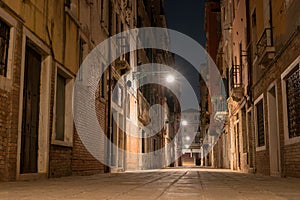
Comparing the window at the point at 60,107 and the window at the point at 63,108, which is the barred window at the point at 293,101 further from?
the window at the point at 60,107

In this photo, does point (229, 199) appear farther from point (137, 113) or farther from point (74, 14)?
point (137, 113)

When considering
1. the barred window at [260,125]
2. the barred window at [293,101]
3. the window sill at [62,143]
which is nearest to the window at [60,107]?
the window sill at [62,143]

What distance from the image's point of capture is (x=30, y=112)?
9492mm

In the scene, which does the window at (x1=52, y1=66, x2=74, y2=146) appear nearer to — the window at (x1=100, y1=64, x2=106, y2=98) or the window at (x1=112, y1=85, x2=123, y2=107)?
the window at (x1=100, y1=64, x2=106, y2=98)

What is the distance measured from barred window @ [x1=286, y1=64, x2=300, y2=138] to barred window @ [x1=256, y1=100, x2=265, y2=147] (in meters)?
4.03

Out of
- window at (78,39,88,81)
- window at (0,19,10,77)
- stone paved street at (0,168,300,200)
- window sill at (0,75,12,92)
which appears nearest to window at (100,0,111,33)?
window at (78,39,88,81)

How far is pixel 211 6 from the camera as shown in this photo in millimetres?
42562

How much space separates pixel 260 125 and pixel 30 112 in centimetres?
893

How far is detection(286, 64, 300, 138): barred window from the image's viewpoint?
9922 mm

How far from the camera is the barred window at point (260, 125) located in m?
15.0

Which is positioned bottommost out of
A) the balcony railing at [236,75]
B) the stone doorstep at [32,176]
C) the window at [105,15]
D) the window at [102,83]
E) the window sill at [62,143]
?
the stone doorstep at [32,176]

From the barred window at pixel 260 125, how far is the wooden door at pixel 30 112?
8207mm

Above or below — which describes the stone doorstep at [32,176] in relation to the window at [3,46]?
below

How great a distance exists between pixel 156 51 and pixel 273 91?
2509 cm
